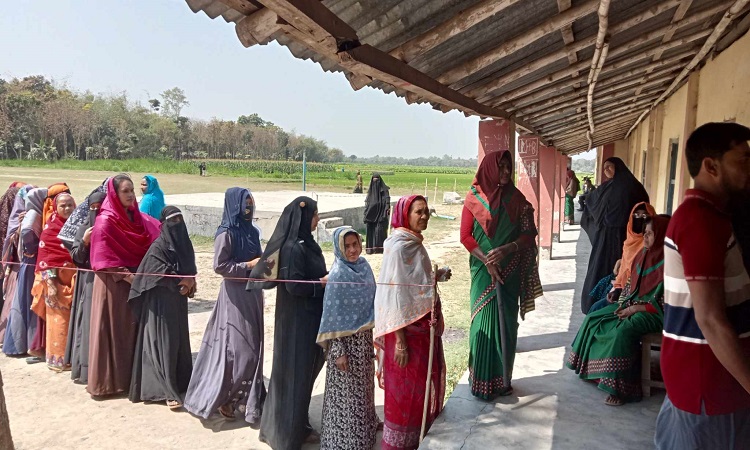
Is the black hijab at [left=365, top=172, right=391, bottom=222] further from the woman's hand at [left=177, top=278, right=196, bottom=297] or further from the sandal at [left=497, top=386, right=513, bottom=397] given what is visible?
the sandal at [left=497, top=386, right=513, bottom=397]

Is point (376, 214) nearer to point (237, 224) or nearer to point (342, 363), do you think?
point (237, 224)

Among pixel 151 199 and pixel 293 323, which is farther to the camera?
pixel 151 199

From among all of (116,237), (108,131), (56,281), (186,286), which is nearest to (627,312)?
(186,286)

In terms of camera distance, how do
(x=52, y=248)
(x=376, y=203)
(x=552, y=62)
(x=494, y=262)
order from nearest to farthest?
(x=494, y=262) → (x=552, y=62) → (x=52, y=248) → (x=376, y=203)

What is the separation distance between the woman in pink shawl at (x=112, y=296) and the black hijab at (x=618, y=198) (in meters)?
3.84

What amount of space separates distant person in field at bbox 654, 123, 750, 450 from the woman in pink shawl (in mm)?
3722

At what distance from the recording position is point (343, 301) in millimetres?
3020

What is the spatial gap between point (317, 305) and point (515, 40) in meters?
2.05

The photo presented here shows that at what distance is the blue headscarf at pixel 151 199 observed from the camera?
5.37 m

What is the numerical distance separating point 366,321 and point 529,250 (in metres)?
1.20

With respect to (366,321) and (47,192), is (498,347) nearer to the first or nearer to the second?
(366,321)

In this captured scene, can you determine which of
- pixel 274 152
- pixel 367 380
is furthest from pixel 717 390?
pixel 274 152

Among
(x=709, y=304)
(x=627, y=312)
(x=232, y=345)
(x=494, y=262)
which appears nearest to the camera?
(x=709, y=304)

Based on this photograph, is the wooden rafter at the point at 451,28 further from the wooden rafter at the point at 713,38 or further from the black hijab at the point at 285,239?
the wooden rafter at the point at 713,38
